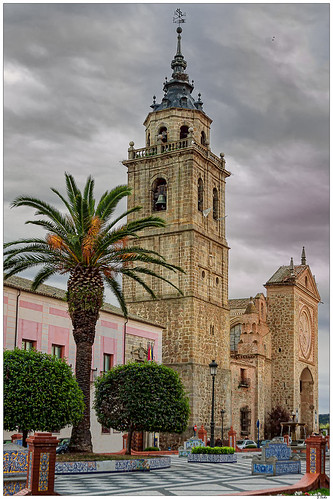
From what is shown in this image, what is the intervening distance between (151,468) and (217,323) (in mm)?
22589

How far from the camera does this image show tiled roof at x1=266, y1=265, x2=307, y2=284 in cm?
6023

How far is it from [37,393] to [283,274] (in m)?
43.0

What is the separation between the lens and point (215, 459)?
27922mm

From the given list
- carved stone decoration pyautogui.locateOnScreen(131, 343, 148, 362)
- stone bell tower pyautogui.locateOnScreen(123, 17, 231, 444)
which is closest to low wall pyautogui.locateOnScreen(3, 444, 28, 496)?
carved stone decoration pyautogui.locateOnScreen(131, 343, 148, 362)

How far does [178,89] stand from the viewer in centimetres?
4806

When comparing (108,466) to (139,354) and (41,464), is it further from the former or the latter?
(139,354)

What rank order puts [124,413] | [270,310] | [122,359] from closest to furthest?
1. [124,413]
2. [122,359]
3. [270,310]

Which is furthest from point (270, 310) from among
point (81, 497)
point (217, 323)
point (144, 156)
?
point (81, 497)

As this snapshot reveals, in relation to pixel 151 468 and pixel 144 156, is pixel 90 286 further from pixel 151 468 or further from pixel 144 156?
pixel 144 156

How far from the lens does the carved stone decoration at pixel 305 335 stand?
61062mm

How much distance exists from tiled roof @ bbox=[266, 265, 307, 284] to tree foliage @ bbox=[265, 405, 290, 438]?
10851 mm

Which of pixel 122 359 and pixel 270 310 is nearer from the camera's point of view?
pixel 122 359

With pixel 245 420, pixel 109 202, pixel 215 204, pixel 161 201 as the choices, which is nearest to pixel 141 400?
pixel 109 202

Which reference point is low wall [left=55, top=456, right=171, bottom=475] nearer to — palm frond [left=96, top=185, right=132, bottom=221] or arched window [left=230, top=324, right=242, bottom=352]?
palm frond [left=96, top=185, right=132, bottom=221]
